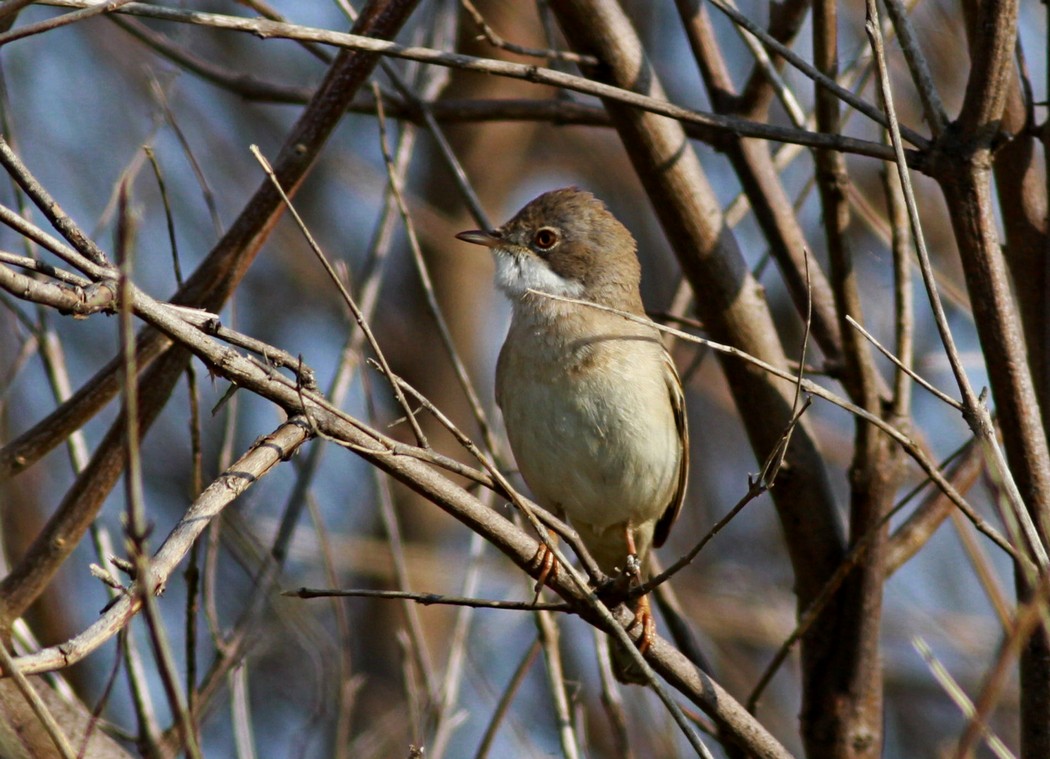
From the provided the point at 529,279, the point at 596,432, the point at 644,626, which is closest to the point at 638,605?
the point at 596,432

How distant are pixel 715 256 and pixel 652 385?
0.65 meters

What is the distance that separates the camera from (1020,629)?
157 centimetres

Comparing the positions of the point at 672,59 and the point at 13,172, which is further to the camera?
the point at 672,59

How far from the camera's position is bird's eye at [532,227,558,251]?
505cm

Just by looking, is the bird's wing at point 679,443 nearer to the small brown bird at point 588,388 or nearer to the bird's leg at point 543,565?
the small brown bird at point 588,388

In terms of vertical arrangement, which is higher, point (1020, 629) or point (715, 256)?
point (715, 256)

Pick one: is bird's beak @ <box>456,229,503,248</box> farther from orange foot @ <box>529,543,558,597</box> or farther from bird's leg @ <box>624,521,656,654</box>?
orange foot @ <box>529,543,558,597</box>

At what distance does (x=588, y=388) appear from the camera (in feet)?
14.3

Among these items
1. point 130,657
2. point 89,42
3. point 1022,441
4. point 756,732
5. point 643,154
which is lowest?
point 130,657

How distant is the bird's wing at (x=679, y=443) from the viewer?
4590mm

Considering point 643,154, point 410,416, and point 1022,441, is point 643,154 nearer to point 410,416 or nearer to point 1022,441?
point 1022,441

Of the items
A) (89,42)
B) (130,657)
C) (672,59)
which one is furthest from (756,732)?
(89,42)

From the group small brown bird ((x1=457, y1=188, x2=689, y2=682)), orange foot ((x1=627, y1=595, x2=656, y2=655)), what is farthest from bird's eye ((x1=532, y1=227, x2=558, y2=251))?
orange foot ((x1=627, y1=595, x2=656, y2=655))

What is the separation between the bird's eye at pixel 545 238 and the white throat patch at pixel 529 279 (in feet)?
0.26
